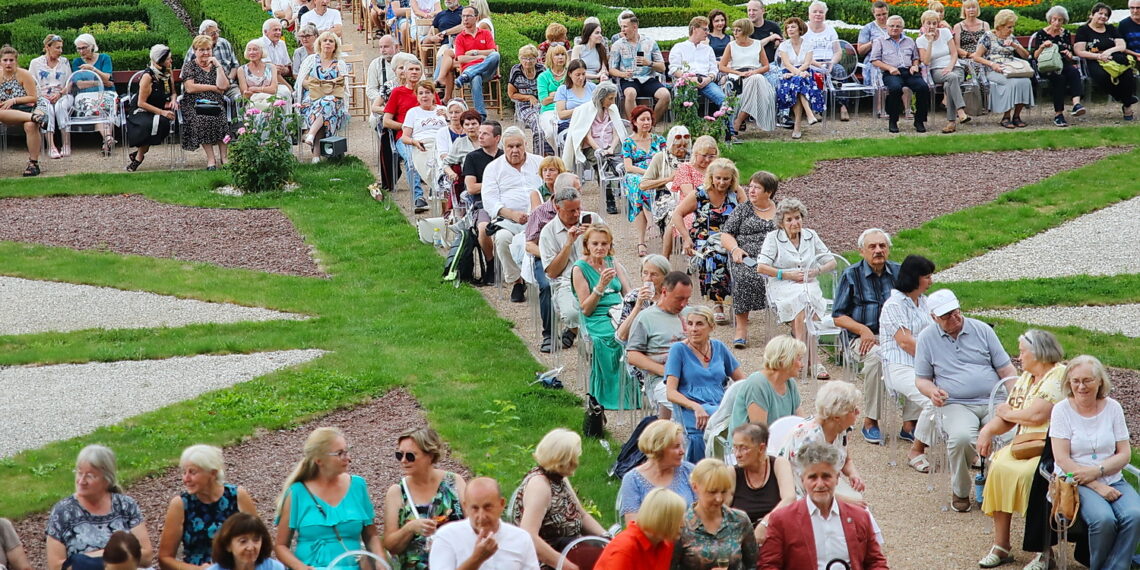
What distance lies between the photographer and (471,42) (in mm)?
Result: 19469

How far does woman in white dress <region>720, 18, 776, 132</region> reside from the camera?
742 inches

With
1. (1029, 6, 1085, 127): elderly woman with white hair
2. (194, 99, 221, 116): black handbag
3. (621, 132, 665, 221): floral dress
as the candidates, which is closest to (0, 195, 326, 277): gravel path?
(194, 99, 221, 116): black handbag

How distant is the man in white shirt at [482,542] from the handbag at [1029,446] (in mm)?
3074

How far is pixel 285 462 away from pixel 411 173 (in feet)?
21.5

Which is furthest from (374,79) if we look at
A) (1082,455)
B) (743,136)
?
(1082,455)

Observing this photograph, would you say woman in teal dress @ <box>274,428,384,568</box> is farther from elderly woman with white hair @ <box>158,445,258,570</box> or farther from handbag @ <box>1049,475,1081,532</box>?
handbag @ <box>1049,475,1081,532</box>

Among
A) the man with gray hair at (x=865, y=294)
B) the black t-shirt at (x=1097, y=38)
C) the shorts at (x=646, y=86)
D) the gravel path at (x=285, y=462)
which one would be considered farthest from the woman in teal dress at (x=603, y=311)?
the black t-shirt at (x=1097, y=38)

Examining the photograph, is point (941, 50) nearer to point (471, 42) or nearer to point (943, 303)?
point (471, 42)

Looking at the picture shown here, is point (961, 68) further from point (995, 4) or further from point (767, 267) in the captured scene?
point (767, 267)

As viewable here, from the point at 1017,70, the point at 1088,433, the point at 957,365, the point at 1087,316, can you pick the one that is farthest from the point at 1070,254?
the point at 1088,433

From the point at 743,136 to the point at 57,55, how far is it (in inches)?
331

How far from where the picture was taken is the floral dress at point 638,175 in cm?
1412

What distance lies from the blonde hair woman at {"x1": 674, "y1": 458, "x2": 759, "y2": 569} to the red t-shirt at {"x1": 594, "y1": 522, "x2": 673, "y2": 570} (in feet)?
0.57

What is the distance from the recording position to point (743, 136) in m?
19.2
